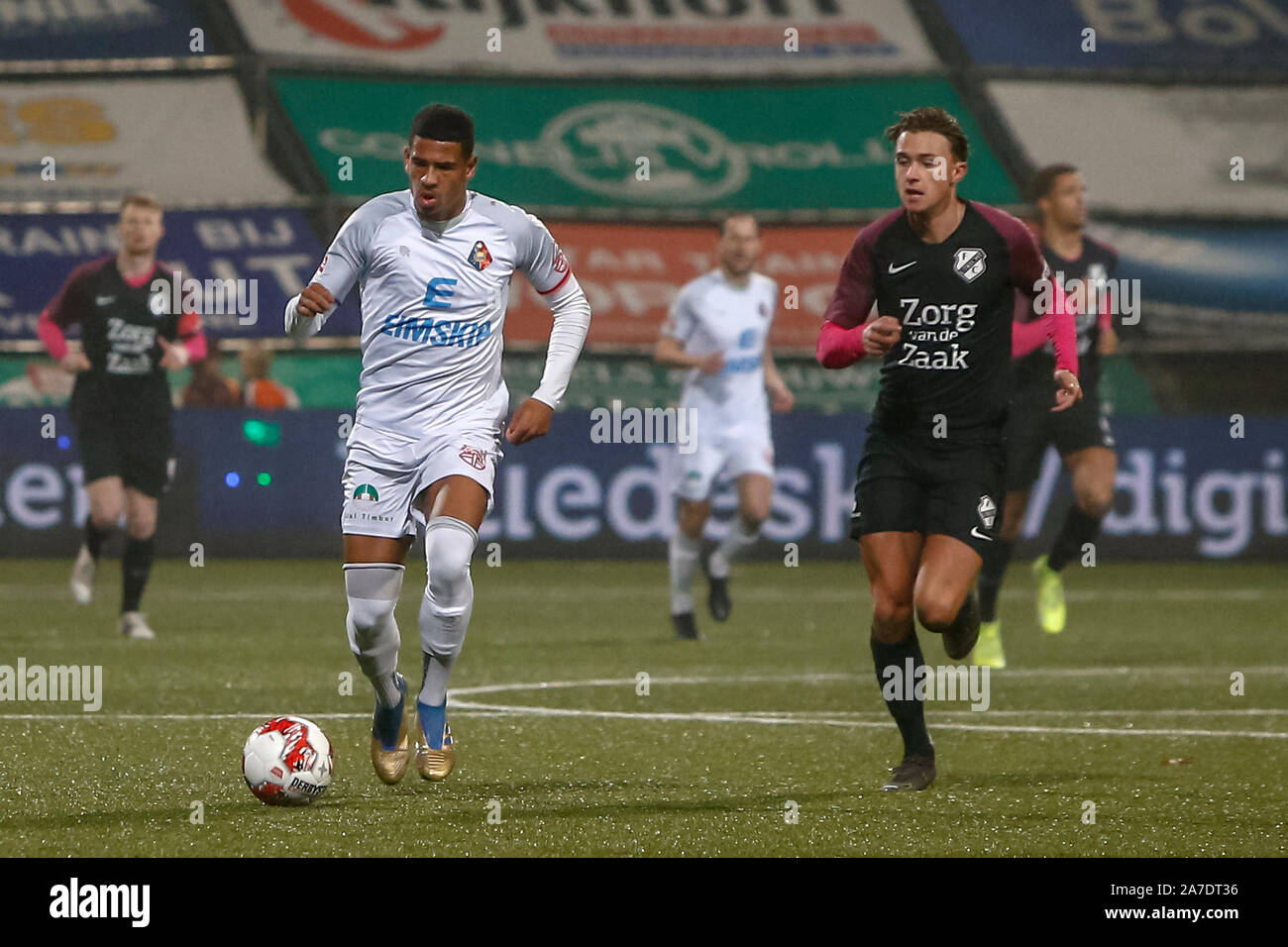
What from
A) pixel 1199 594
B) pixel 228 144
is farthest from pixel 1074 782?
pixel 228 144

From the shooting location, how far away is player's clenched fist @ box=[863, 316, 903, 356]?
7.00 meters

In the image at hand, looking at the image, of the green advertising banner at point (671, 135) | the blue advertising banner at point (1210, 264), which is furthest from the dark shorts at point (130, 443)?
the blue advertising banner at point (1210, 264)

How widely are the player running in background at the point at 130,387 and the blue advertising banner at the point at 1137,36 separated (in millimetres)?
13254

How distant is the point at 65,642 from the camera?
1254cm

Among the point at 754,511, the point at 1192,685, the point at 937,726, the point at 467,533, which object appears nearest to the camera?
the point at 467,533

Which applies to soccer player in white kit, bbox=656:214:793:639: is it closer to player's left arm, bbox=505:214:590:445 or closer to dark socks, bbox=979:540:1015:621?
dark socks, bbox=979:540:1015:621

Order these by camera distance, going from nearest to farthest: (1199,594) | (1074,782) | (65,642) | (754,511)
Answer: (1074,782) < (65,642) < (754,511) < (1199,594)

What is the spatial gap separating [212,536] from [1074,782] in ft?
42.5

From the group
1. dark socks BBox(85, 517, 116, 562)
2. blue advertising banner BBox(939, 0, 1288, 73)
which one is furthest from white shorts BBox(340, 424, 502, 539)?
blue advertising banner BBox(939, 0, 1288, 73)

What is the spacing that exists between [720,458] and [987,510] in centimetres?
621

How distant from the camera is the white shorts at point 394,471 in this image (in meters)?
7.30

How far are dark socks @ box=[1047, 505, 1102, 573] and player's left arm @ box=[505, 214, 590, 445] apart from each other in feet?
17.5

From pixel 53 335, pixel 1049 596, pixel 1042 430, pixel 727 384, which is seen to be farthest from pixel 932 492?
pixel 53 335

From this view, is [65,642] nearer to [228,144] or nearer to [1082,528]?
[1082,528]
